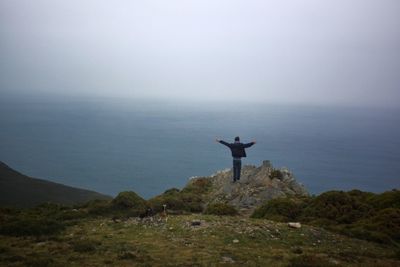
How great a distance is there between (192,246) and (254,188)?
1427 centimetres

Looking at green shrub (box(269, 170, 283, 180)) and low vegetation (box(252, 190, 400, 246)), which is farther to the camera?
green shrub (box(269, 170, 283, 180))

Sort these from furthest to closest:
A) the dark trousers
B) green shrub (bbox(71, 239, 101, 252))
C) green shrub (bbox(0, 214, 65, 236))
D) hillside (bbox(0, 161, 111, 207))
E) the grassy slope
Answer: hillside (bbox(0, 161, 111, 207)), the dark trousers, green shrub (bbox(0, 214, 65, 236)), green shrub (bbox(71, 239, 101, 252)), the grassy slope

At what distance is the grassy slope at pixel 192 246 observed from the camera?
11484 millimetres

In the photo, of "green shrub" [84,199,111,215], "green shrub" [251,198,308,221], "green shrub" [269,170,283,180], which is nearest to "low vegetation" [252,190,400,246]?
"green shrub" [251,198,308,221]

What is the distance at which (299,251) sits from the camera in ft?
42.8

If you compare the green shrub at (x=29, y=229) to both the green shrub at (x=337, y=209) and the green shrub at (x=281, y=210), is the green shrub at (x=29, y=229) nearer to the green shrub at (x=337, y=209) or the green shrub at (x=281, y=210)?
the green shrub at (x=281, y=210)

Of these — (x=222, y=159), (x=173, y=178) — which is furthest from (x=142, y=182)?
(x=222, y=159)

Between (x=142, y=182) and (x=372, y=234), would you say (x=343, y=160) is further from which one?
(x=372, y=234)

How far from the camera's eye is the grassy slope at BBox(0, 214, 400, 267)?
11484mm

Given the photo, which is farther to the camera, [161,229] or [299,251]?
[161,229]

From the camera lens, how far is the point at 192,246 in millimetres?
13422

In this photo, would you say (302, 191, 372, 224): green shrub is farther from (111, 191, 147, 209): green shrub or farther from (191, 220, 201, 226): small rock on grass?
(111, 191, 147, 209): green shrub

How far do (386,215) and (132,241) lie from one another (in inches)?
554

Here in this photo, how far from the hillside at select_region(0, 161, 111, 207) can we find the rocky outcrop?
53956 millimetres
